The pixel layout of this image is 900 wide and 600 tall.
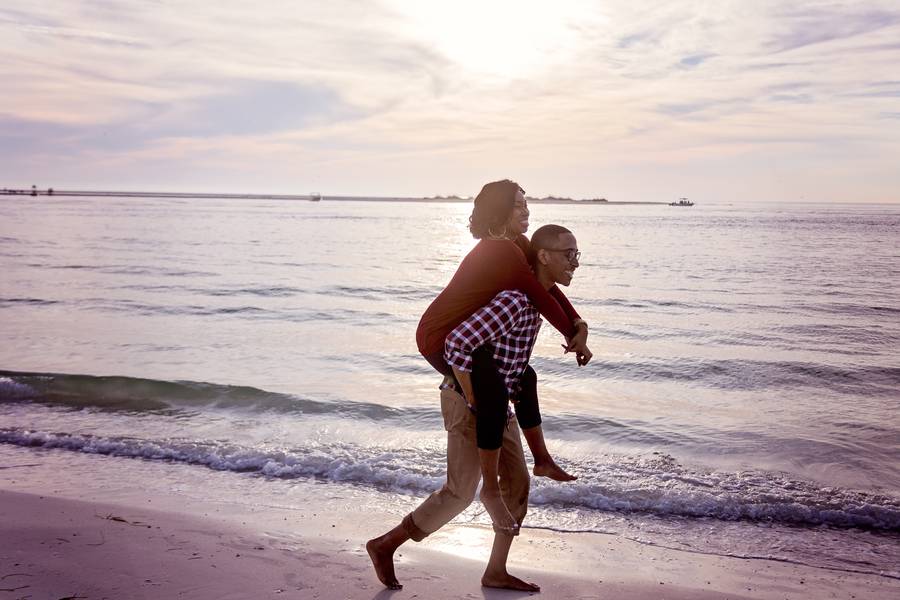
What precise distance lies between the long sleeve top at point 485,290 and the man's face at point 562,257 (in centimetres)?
16

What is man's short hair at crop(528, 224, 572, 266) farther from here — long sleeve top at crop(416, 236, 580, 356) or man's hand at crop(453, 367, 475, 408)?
man's hand at crop(453, 367, 475, 408)

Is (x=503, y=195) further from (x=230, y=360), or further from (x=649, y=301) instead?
(x=649, y=301)

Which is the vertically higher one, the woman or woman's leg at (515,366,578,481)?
the woman

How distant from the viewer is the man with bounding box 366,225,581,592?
3.53 m

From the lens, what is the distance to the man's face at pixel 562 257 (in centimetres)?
372

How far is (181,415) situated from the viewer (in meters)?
9.25

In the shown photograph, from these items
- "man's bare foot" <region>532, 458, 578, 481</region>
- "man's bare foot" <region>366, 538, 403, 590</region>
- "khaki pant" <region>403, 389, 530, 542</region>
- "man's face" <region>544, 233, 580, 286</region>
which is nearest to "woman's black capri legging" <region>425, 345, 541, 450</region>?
"khaki pant" <region>403, 389, 530, 542</region>

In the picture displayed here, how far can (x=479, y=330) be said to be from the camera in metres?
3.49

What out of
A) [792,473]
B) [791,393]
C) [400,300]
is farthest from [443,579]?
[400,300]

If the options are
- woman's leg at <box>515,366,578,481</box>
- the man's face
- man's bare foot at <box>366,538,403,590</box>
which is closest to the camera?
the man's face

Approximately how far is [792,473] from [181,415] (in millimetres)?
6996

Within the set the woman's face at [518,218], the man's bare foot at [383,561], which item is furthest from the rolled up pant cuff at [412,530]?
the woman's face at [518,218]

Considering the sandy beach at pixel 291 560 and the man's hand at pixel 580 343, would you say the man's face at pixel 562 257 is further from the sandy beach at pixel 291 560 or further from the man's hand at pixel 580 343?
the sandy beach at pixel 291 560

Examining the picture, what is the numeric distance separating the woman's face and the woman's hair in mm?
18
